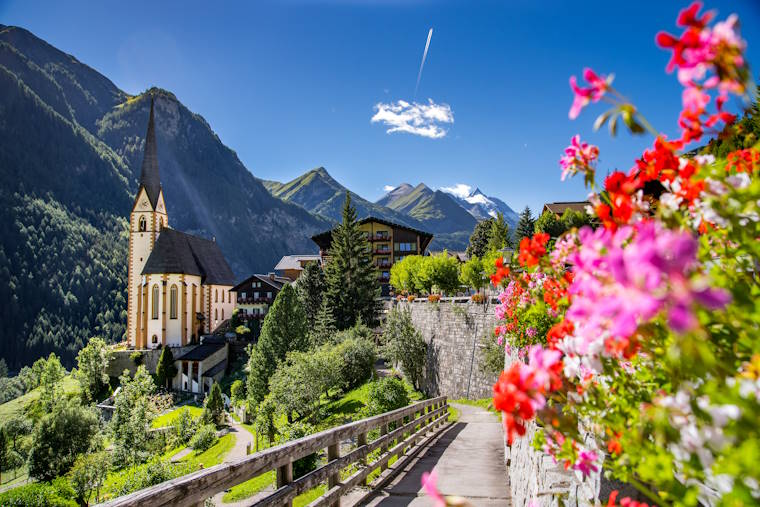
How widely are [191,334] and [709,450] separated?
187 ft

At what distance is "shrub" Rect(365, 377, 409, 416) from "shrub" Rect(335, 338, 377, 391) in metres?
12.6

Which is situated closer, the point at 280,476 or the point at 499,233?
the point at 280,476

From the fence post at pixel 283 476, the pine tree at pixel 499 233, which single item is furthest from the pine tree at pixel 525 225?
the fence post at pixel 283 476

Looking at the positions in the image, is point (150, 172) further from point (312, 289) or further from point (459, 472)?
point (459, 472)

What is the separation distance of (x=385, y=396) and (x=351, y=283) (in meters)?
26.5

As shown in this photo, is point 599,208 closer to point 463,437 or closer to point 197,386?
point 463,437

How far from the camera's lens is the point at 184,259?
53.2 meters

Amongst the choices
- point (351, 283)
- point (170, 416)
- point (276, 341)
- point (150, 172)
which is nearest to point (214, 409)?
point (276, 341)

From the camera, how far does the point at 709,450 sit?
43.1 inches

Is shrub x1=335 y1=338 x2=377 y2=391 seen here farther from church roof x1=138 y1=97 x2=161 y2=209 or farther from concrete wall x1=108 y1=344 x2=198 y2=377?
church roof x1=138 y1=97 x2=161 y2=209

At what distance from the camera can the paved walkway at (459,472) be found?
227 inches

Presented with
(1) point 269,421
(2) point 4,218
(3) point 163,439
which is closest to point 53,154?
(2) point 4,218

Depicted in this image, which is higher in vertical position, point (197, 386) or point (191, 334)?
point (191, 334)

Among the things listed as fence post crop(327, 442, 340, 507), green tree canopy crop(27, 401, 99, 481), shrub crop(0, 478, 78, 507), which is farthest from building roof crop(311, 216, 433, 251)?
fence post crop(327, 442, 340, 507)
